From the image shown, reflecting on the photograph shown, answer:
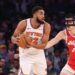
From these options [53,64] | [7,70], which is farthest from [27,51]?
[53,64]

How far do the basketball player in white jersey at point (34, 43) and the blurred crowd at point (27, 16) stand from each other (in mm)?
2194

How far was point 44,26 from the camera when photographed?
8.38 metres

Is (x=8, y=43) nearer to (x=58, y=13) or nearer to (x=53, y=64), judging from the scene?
(x=53, y=64)

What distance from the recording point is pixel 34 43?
325 inches

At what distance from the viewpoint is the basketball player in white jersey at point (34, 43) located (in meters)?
8.27

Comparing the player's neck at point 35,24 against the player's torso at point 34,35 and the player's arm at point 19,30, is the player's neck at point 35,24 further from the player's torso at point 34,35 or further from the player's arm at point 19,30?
the player's arm at point 19,30

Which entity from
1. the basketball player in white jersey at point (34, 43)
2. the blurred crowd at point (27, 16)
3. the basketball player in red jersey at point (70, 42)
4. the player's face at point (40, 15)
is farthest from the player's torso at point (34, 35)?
the blurred crowd at point (27, 16)

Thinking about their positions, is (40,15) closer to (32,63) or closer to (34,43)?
(34,43)

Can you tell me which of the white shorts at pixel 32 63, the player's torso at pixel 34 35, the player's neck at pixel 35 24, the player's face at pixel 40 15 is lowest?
the white shorts at pixel 32 63

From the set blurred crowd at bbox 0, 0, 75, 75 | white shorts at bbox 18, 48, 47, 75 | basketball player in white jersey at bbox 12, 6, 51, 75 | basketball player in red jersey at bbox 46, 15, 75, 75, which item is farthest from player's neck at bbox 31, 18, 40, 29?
blurred crowd at bbox 0, 0, 75, 75

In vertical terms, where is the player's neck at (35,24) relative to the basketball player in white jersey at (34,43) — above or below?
above

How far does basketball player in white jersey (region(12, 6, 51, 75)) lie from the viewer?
8266mm

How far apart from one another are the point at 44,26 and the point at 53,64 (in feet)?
9.23

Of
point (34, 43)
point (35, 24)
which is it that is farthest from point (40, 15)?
point (34, 43)
